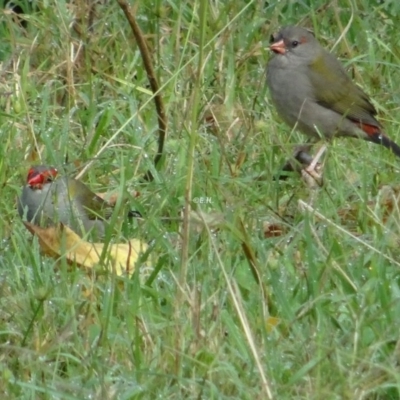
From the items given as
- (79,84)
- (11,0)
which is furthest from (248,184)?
(11,0)

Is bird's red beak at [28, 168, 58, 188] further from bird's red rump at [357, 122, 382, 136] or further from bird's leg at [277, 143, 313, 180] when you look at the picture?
bird's red rump at [357, 122, 382, 136]

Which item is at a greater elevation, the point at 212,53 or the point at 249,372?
the point at 249,372

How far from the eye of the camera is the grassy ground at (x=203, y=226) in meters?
3.46

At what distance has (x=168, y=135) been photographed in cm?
604

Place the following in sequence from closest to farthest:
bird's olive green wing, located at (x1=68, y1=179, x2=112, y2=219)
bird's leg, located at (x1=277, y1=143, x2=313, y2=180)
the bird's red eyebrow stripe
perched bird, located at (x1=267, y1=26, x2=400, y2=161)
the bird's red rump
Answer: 1. bird's olive green wing, located at (x1=68, y1=179, x2=112, y2=219)
2. bird's leg, located at (x1=277, y1=143, x2=313, y2=180)
3. the bird's red rump
4. perched bird, located at (x1=267, y1=26, x2=400, y2=161)
5. the bird's red eyebrow stripe

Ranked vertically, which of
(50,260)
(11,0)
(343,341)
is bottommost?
(11,0)

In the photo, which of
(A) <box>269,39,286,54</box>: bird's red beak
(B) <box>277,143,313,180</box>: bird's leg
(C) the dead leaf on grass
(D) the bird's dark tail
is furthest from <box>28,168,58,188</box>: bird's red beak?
(A) <box>269,39,286,54</box>: bird's red beak

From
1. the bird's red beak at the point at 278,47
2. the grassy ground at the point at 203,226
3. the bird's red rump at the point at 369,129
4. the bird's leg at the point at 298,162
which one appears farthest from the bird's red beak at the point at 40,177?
the bird's red beak at the point at 278,47

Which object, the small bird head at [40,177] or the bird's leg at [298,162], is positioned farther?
the bird's leg at [298,162]

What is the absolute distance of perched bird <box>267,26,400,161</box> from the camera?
263 inches

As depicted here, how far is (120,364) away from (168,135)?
103 inches

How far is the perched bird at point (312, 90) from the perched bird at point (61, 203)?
169cm

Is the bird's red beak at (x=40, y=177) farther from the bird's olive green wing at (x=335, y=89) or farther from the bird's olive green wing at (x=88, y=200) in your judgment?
the bird's olive green wing at (x=335, y=89)

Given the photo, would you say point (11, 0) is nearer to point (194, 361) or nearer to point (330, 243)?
point (330, 243)
